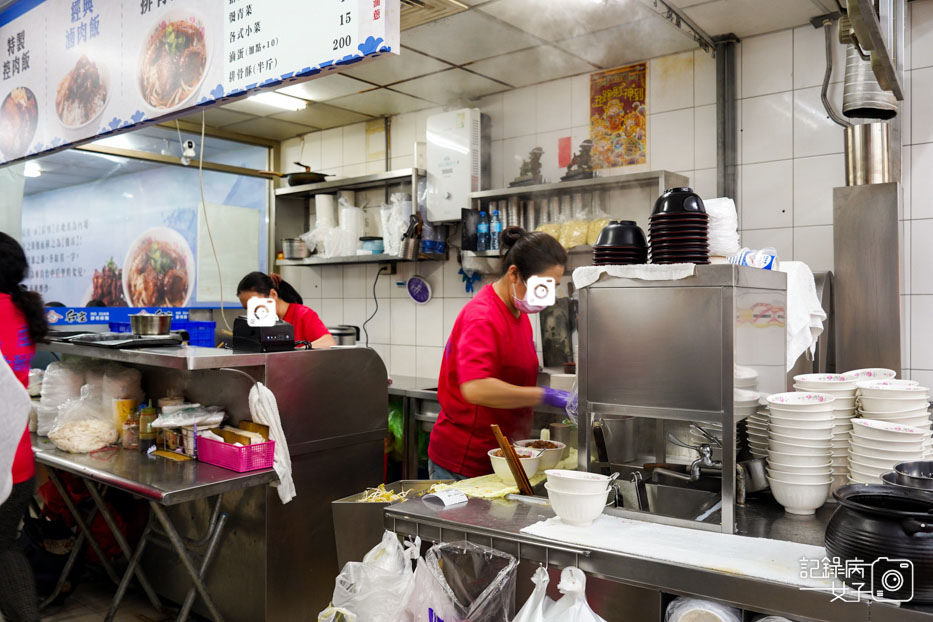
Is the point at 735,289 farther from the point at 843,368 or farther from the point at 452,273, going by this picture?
the point at 452,273

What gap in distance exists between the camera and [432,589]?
5.43 ft

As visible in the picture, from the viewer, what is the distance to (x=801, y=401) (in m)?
1.82

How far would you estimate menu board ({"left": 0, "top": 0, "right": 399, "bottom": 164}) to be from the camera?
204 cm

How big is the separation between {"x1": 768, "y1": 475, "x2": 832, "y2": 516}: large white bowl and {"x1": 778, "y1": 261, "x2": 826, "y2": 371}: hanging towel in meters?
0.87

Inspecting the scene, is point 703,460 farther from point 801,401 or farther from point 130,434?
point 130,434

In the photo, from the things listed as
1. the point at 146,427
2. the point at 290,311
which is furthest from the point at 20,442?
the point at 290,311

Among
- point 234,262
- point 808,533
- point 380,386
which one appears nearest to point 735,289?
point 808,533

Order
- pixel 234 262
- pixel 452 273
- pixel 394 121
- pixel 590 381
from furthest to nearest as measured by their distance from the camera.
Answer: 1. pixel 234 262
2. pixel 394 121
3. pixel 452 273
4. pixel 590 381

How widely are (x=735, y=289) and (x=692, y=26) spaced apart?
2.63 m

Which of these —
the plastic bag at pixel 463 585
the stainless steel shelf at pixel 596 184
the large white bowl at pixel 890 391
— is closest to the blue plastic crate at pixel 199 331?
the stainless steel shelf at pixel 596 184

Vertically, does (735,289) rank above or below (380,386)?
above

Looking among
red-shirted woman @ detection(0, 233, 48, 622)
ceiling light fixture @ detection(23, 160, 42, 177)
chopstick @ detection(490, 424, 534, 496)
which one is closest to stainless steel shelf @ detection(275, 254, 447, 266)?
ceiling light fixture @ detection(23, 160, 42, 177)

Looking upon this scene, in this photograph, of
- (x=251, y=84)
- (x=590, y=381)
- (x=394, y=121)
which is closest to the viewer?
(x=590, y=381)

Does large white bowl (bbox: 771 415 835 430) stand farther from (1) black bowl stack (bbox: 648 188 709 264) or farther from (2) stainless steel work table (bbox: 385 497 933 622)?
(1) black bowl stack (bbox: 648 188 709 264)
